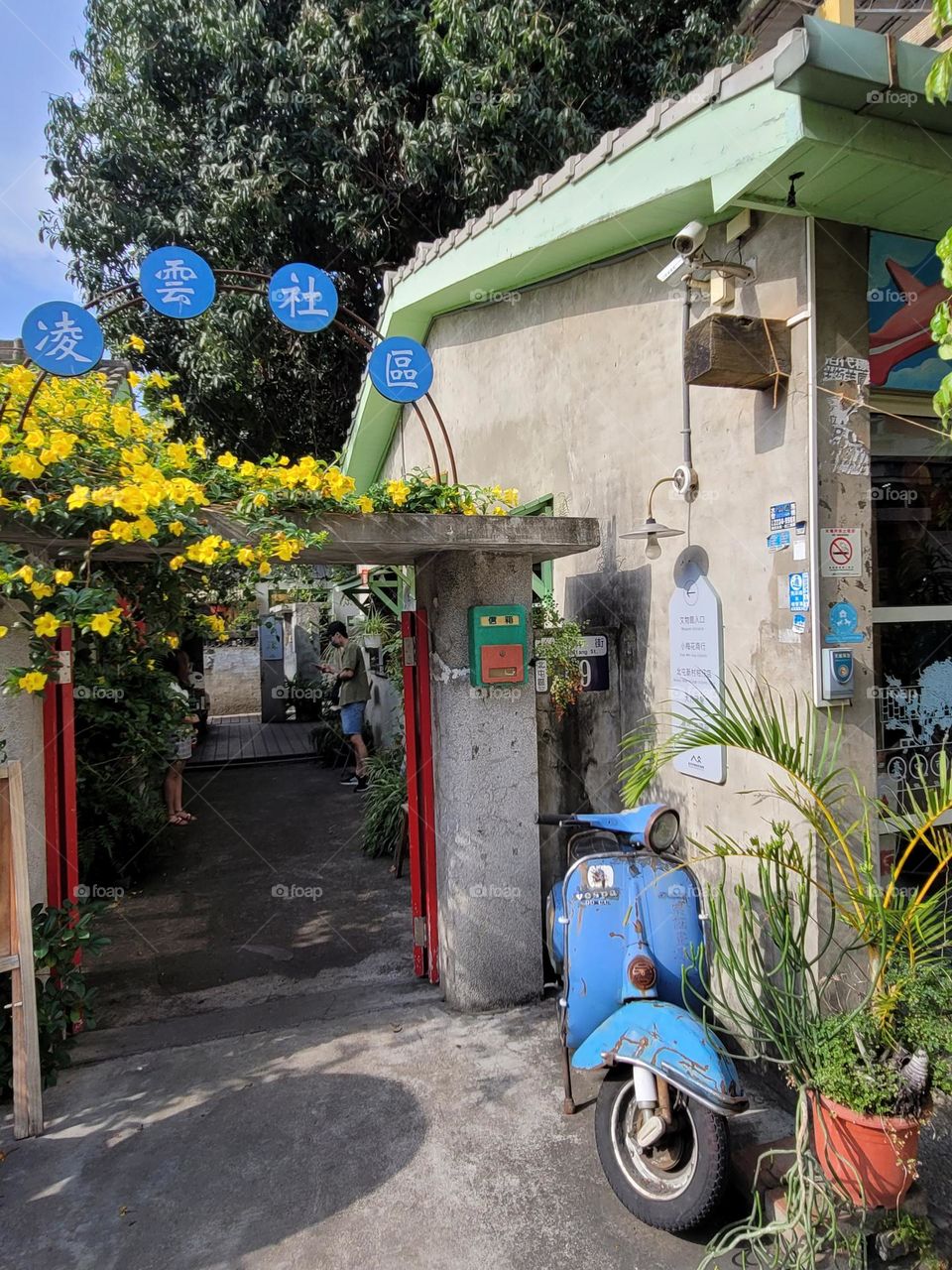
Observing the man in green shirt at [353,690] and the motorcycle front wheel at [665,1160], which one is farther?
the man in green shirt at [353,690]

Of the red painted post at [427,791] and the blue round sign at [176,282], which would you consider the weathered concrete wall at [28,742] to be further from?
the red painted post at [427,791]

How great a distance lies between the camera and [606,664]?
15.2 ft

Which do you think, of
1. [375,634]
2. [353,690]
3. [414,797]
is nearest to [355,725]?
[353,690]

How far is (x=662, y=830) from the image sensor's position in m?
3.16

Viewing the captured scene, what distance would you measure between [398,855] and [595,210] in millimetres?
5068

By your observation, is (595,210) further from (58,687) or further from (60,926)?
(60,926)

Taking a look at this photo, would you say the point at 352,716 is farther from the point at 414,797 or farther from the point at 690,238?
the point at 690,238

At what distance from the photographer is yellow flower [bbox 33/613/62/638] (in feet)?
9.49

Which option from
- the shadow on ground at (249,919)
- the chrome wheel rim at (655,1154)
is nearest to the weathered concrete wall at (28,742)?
the shadow on ground at (249,919)

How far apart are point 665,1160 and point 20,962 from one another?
2716 mm

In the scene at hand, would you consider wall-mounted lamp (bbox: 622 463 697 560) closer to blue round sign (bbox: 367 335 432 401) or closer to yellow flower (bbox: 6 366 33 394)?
blue round sign (bbox: 367 335 432 401)

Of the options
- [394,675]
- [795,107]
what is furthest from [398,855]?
[795,107]

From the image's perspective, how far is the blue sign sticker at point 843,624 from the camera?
3.21 metres

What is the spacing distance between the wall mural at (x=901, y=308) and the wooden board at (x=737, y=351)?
46 cm
